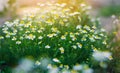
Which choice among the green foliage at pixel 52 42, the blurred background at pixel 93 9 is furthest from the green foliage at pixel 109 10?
the green foliage at pixel 52 42

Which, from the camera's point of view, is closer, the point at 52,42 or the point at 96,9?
the point at 52,42

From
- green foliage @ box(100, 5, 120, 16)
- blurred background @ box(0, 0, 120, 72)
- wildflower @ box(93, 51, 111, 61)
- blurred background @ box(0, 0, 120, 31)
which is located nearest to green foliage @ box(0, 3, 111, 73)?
wildflower @ box(93, 51, 111, 61)

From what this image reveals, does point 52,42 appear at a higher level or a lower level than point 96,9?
lower

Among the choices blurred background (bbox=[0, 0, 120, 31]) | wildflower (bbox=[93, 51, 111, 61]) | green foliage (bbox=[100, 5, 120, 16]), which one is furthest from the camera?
green foliage (bbox=[100, 5, 120, 16])

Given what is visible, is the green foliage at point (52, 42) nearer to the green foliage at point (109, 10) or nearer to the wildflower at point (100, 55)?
the wildflower at point (100, 55)

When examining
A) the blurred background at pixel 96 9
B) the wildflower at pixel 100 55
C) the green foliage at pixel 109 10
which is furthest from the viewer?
the green foliage at pixel 109 10

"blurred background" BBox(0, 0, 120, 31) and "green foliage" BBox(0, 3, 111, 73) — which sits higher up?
"blurred background" BBox(0, 0, 120, 31)

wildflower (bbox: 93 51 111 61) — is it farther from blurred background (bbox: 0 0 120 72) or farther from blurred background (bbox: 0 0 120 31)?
blurred background (bbox: 0 0 120 31)

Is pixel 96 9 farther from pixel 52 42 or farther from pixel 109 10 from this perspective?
pixel 52 42

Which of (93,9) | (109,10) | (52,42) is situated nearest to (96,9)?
(93,9)

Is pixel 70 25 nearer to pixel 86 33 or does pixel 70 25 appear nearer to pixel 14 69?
pixel 86 33

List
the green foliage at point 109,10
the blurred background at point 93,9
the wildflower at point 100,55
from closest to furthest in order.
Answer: the wildflower at point 100,55 < the blurred background at point 93,9 < the green foliage at point 109,10
